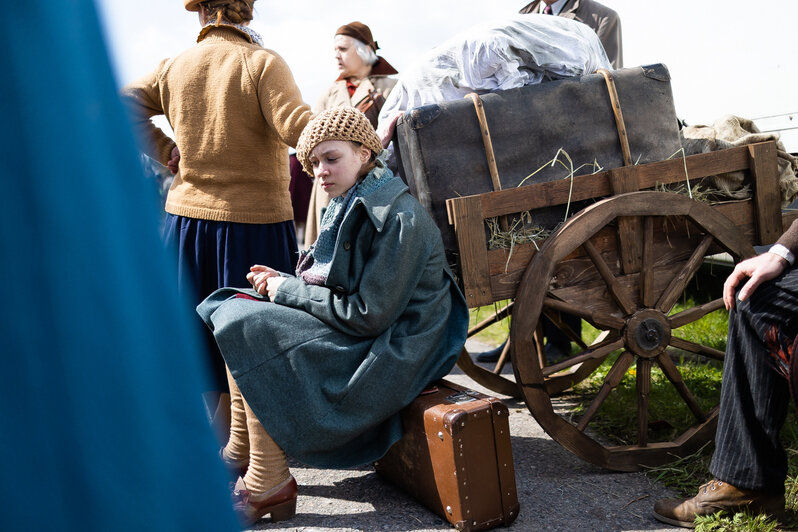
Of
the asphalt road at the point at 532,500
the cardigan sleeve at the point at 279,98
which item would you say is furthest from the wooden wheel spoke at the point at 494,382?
the cardigan sleeve at the point at 279,98

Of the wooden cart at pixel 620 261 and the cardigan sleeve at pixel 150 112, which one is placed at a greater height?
the cardigan sleeve at pixel 150 112

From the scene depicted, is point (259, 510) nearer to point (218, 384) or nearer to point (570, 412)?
point (218, 384)

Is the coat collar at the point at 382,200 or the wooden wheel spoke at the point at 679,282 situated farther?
the wooden wheel spoke at the point at 679,282

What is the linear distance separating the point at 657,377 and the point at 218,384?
2292mm

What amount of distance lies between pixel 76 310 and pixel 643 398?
2.37 m

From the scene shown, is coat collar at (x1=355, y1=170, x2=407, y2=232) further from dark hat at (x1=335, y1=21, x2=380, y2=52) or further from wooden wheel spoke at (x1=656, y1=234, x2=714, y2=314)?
dark hat at (x1=335, y1=21, x2=380, y2=52)

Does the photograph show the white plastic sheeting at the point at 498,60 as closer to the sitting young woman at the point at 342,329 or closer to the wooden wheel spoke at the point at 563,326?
the sitting young woman at the point at 342,329

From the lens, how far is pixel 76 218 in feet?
2.88

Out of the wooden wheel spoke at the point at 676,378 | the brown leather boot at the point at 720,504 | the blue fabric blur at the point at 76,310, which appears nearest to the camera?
the blue fabric blur at the point at 76,310

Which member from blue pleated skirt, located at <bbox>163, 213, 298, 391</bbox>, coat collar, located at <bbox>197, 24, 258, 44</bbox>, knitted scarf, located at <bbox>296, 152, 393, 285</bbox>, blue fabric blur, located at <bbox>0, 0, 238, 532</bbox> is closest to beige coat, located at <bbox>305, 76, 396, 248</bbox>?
blue pleated skirt, located at <bbox>163, 213, 298, 391</bbox>

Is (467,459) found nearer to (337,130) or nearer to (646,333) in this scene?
(646,333)

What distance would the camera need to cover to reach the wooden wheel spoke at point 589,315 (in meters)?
2.66

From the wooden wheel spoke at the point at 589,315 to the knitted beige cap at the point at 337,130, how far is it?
90 centimetres

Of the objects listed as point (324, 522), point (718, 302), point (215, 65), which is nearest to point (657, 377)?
point (718, 302)
